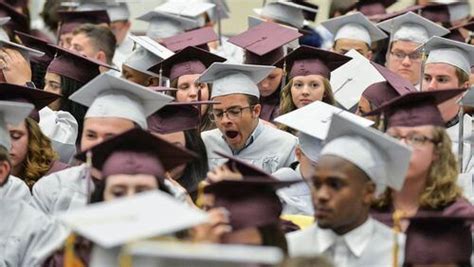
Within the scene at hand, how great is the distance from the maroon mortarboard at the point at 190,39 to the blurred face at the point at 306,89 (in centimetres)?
135

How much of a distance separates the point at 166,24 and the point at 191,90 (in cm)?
271

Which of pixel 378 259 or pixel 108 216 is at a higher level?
pixel 108 216

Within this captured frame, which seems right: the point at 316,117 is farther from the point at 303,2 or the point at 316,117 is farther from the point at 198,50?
the point at 303,2

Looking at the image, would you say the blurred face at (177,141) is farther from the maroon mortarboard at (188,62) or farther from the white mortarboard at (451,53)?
the white mortarboard at (451,53)

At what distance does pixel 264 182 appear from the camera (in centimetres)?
693

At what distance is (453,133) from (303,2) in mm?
4034

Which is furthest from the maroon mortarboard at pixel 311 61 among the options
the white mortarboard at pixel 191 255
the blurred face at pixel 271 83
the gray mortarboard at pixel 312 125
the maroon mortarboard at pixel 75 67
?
the white mortarboard at pixel 191 255

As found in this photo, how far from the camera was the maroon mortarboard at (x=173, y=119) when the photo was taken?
900 centimetres

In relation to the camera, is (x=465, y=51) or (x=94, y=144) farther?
(x=465, y=51)

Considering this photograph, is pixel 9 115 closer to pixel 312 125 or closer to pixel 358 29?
pixel 312 125

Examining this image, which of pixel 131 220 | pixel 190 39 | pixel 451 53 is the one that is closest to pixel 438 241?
pixel 131 220

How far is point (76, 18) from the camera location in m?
12.9

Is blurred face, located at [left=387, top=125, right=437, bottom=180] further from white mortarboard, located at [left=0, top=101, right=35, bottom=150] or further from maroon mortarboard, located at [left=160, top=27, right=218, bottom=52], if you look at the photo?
maroon mortarboard, located at [left=160, top=27, right=218, bottom=52]

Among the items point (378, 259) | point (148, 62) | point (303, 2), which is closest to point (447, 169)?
point (378, 259)
